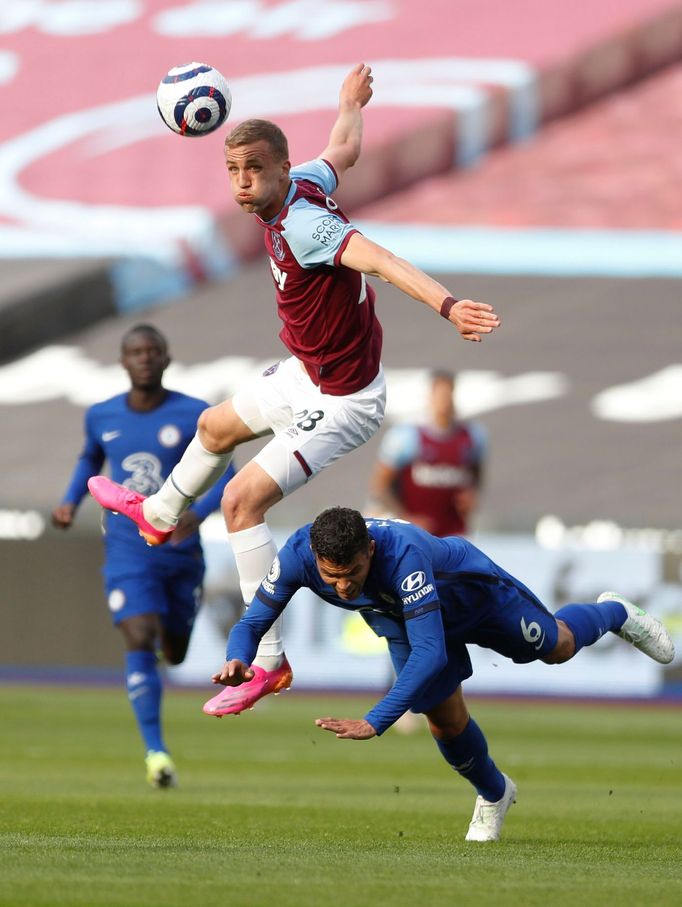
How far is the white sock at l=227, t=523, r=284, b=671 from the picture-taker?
7965 mm

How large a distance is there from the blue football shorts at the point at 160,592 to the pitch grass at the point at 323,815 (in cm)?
96

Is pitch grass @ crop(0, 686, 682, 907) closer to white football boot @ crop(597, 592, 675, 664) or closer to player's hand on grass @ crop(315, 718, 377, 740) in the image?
player's hand on grass @ crop(315, 718, 377, 740)

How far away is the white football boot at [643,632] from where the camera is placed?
28.1ft

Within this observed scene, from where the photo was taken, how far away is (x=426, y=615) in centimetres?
702

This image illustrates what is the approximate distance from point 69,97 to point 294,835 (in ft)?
86.1

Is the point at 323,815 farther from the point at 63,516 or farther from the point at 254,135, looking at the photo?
the point at 254,135

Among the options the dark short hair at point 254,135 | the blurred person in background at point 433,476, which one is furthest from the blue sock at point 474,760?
the blurred person in background at point 433,476

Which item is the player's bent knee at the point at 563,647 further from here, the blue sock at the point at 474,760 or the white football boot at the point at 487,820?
the white football boot at the point at 487,820

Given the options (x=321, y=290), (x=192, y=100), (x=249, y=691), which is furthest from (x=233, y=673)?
(x=192, y=100)

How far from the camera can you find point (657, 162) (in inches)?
1166

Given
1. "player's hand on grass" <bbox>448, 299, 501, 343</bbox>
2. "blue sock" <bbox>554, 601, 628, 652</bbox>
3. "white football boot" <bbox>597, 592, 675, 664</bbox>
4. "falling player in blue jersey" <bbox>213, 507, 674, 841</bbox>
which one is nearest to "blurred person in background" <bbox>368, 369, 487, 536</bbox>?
"white football boot" <bbox>597, 592, 675, 664</bbox>

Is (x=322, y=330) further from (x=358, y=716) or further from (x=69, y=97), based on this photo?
(x=69, y=97)

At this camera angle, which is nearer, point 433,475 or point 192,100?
point 192,100

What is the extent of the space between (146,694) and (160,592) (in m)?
0.63
